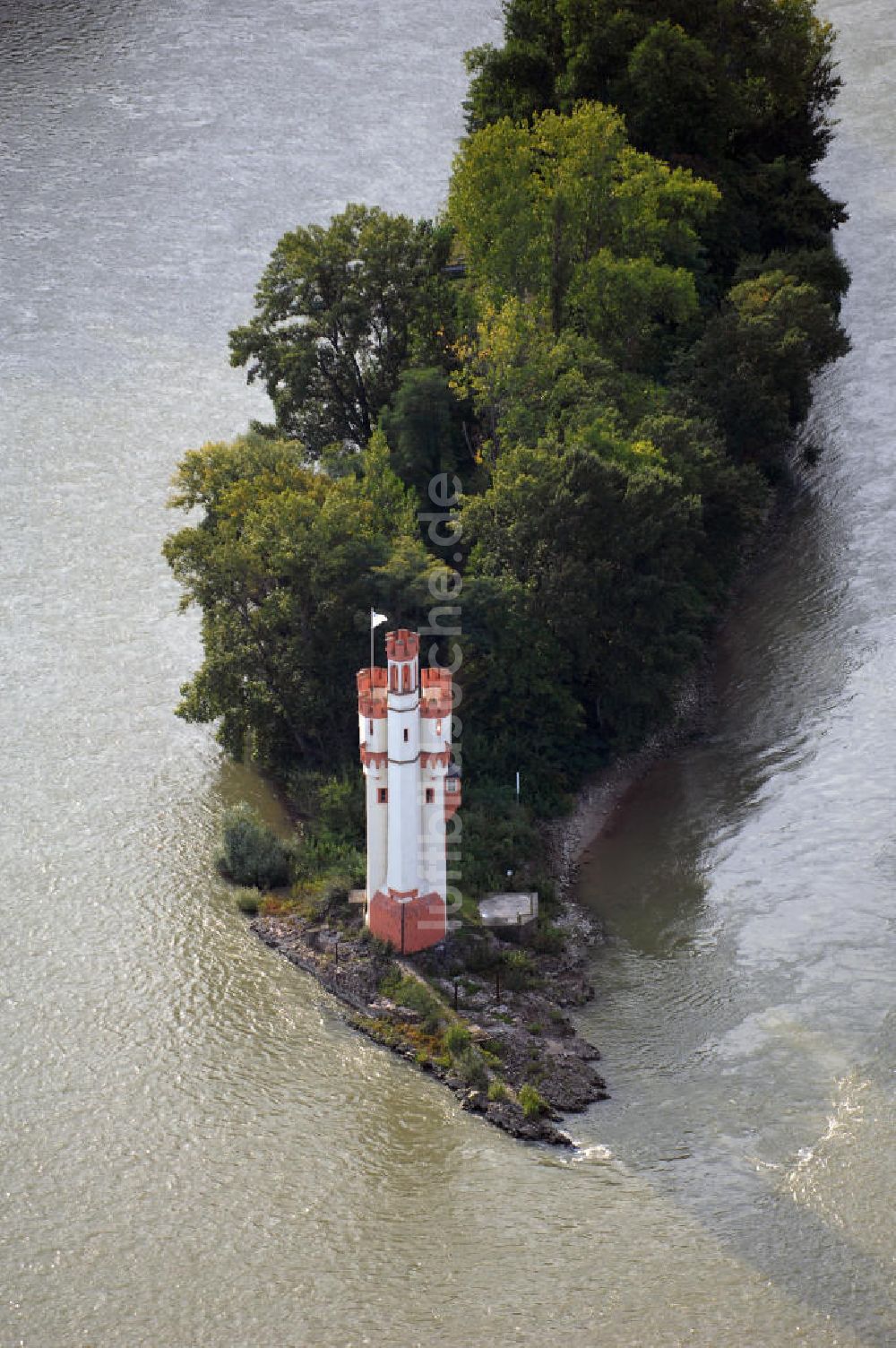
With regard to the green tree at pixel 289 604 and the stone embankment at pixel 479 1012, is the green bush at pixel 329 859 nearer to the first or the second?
the stone embankment at pixel 479 1012

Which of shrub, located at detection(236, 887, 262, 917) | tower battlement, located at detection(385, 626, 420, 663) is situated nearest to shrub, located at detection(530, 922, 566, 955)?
shrub, located at detection(236, 887, 262, 917)

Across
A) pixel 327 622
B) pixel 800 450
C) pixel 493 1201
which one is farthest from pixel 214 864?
pixel 800 450

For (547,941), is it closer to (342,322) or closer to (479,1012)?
(479,1012)

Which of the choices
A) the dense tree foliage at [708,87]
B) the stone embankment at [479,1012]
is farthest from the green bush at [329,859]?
the dense tree foliage at [708,87]

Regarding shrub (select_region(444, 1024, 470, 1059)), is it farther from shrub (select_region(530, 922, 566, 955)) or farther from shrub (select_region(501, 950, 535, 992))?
shrub (select_region(530, 922, 566, 955))

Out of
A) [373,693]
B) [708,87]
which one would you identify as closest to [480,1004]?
[373,693]

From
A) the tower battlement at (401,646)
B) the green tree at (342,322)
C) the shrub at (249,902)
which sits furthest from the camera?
the green tree at (342,322)
